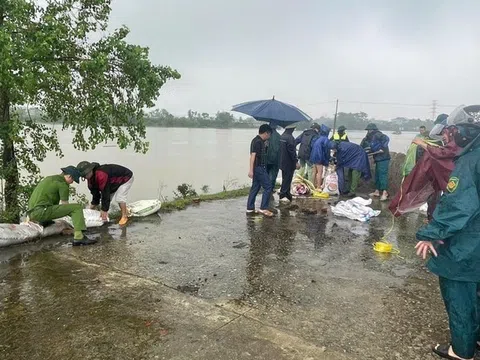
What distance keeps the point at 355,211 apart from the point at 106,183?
425 centimetres

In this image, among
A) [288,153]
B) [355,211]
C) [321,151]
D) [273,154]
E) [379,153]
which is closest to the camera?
[355,211]

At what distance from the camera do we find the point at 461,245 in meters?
2.54

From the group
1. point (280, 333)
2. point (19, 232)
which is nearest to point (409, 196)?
point (280, 333)

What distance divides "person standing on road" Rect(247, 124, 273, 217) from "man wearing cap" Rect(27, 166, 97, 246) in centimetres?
285

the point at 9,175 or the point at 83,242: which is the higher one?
the point at 9,175

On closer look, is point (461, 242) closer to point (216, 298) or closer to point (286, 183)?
point (216, 298)

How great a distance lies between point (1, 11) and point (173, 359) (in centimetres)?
517

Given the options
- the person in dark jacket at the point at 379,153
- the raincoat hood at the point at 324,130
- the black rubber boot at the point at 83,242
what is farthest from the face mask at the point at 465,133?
the raincoat hood at the point at 324,130

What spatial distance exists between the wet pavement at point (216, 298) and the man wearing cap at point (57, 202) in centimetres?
30

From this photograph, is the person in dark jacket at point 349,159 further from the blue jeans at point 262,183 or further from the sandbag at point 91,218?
the sandbag at point 91,218

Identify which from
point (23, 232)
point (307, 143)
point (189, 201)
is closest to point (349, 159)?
point (307, 143)

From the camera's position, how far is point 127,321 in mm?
3107

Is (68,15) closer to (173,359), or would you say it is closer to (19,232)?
(19,232)

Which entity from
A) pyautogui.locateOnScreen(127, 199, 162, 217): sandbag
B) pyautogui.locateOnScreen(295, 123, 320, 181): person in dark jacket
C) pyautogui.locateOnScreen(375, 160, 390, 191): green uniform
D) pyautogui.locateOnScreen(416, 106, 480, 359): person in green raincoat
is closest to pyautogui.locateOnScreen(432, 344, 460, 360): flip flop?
pyautogui.locateOnScreen(416, 106, 480, 359): person in green raincoat
